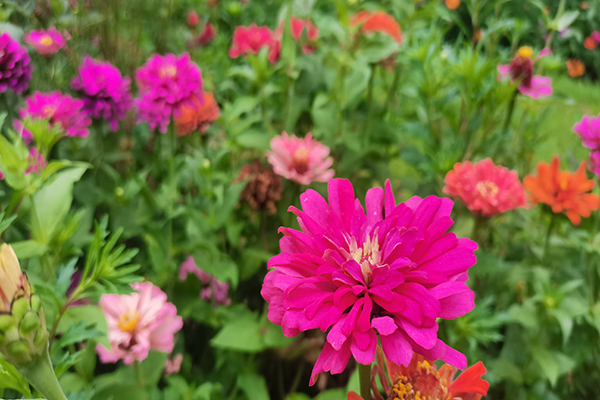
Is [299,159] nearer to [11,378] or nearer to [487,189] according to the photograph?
[487,189]

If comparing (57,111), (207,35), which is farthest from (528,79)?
(207,35)

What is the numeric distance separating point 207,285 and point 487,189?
60 centimetres

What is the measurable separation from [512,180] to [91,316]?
68 centimetres

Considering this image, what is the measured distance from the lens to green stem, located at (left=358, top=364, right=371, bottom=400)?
29 centimetres

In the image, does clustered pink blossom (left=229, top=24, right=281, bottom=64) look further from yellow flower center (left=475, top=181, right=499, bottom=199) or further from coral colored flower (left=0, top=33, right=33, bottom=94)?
yellow flower center (left=475, top=181, right=499, bottom=199)

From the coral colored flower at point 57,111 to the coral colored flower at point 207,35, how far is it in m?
0.85

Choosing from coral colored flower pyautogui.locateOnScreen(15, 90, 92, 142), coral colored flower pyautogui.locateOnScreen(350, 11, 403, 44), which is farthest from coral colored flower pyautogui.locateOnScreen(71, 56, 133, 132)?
coral colored flower pyautogui.locateOnScreen(350, 11, 403, 44)

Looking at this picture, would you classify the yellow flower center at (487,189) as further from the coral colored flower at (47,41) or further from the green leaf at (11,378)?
the coral colored flower at (47,41)

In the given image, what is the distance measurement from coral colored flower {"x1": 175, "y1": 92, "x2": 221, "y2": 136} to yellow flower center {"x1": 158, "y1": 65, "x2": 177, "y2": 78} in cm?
10

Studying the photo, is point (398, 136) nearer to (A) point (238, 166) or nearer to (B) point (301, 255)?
(A) point (238, 166)

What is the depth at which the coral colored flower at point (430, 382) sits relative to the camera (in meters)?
0.30

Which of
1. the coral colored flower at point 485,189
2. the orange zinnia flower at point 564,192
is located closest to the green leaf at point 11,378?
the coral colored flower at point 485,189

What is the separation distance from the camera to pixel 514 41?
100 cm

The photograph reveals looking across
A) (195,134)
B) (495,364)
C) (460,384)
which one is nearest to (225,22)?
(195,134)
